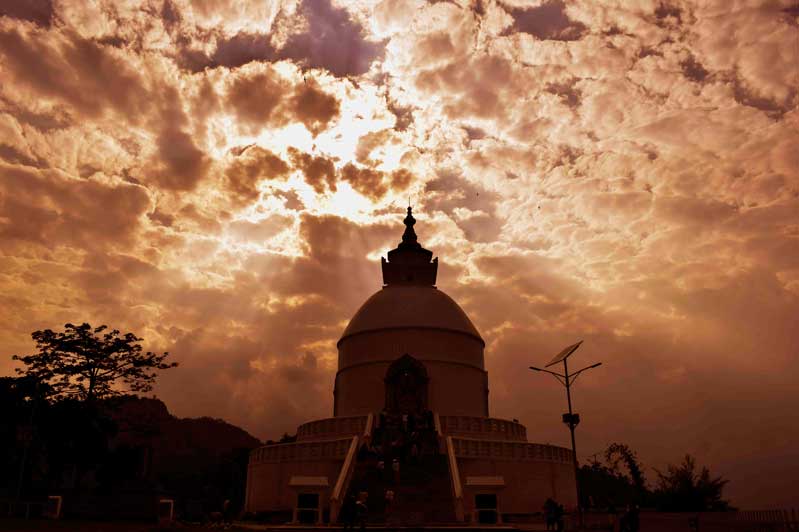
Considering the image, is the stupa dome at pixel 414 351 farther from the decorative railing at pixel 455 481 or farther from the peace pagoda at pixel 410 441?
the decorative railing at pixel 455 481

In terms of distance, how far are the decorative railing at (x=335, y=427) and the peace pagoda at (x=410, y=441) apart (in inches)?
2.7

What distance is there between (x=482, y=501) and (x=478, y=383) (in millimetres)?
15935

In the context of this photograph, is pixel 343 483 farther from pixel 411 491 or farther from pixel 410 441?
pixel 410 441

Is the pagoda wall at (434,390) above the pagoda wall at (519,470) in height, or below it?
above

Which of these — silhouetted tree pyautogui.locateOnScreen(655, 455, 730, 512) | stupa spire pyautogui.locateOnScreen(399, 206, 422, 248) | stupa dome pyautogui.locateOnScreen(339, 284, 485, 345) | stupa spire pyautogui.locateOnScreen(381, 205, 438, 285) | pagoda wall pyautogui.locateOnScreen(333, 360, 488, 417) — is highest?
stupa spire pyautogui.locateOnScreen(399, 206, 422, 248)

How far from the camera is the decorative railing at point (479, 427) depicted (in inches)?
1483

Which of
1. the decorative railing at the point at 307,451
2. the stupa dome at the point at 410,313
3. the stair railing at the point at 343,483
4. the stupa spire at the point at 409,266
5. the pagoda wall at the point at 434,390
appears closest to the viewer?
the stair railing at the point at 343,483

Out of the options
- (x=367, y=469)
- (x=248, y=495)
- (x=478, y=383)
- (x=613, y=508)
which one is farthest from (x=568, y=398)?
(x=248, y=495)

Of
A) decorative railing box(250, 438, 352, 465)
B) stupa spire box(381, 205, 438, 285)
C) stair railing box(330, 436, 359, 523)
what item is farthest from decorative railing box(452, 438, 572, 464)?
stupa spire box(381, 205, 438, 285)

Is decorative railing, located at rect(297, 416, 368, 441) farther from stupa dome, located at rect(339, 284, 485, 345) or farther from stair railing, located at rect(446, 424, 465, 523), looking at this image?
stupa dome, located at rect(339, 284, 485, 345)

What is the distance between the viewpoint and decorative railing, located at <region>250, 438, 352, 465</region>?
34.6 m

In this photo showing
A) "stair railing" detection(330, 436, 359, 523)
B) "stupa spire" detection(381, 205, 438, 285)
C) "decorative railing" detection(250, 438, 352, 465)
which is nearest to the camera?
"stair railing" detection(330, 436, 359, 523)

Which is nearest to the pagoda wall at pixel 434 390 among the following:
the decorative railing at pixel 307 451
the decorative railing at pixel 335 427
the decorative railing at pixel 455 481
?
the decorative railing at pixel 335 427

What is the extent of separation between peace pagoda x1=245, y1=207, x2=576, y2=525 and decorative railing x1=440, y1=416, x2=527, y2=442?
0.20ft
